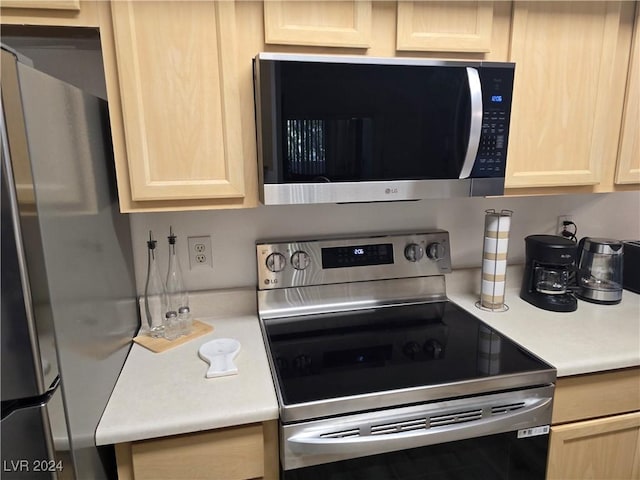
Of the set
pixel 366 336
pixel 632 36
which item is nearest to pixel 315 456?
pixel 366 336

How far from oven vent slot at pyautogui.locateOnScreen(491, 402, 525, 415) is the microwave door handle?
2.11 ft

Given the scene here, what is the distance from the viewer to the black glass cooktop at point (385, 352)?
109 cm

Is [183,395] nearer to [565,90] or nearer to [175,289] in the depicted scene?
[175,289]

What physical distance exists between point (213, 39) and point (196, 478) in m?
1.07

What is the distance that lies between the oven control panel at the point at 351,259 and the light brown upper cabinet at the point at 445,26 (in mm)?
660

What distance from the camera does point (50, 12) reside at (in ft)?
3.24

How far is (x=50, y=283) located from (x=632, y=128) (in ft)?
5.55

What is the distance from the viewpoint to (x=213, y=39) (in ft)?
3.52

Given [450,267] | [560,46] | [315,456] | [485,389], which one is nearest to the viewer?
[315,456]

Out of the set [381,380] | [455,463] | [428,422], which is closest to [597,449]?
[455,463]

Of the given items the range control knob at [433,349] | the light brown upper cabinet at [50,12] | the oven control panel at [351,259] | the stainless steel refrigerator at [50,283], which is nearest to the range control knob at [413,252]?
the oven control panel at [351,259]

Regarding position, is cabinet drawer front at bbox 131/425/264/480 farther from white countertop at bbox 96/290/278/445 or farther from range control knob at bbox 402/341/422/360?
range control knob at bbox 402/341/422/360

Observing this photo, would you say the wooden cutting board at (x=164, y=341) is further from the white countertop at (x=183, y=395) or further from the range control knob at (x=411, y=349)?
the range control knob at (x=411, y=349)

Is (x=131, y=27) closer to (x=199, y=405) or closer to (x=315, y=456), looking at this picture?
(x=199, y=405)
